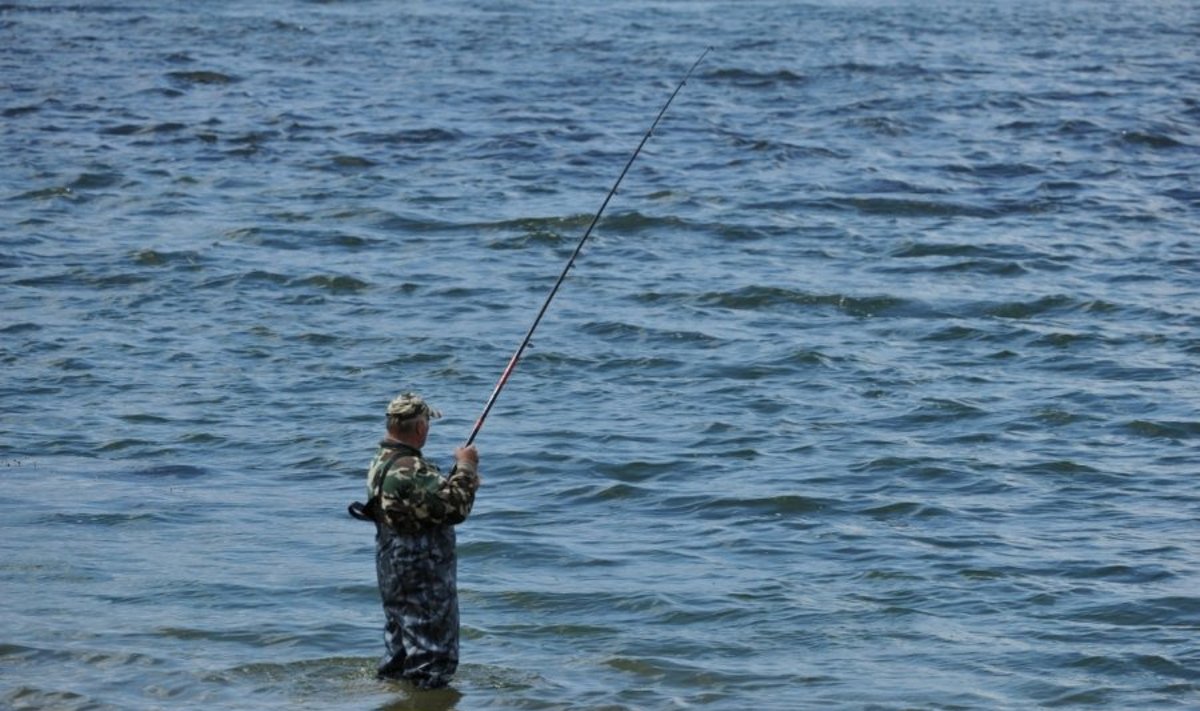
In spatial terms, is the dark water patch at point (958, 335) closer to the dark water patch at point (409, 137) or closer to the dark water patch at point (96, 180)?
the dark water patch at point (409, 137)

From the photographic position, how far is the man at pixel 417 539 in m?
7.55

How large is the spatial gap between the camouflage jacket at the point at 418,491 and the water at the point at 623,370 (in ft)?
3.30

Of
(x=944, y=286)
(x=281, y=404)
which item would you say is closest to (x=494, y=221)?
(x=944, y=286)

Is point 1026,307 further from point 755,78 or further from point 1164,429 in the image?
point 755,78

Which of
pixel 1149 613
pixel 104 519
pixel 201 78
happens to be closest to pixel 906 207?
pixel 1149 613

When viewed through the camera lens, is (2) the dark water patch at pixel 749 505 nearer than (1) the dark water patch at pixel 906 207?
Yes

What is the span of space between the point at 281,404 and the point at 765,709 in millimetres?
5924

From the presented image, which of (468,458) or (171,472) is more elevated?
(468,458)

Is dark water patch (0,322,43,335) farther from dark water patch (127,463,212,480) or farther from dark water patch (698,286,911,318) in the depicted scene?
dark water patch (698,286,911,318)

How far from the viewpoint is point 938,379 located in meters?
14.3

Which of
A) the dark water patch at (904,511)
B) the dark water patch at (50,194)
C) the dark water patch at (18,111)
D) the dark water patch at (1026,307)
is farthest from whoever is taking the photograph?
the dark water patch at (18,111)

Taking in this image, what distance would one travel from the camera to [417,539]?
7719 millimetres

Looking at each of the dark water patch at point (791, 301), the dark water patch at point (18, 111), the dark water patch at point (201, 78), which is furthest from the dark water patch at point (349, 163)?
the dark water patch at point (791, 301)

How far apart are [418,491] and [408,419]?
283mm
